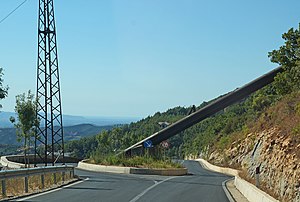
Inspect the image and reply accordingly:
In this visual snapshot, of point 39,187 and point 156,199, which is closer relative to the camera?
point 156,199

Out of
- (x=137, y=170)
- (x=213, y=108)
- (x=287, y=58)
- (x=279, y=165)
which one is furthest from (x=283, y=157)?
(x=213, y=108)

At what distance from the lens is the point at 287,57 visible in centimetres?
4066

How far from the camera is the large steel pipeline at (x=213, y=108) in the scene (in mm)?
50281

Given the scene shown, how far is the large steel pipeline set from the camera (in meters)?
50.3

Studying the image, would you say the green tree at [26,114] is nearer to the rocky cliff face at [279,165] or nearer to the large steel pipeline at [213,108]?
the large steel pipeline at [213,108]

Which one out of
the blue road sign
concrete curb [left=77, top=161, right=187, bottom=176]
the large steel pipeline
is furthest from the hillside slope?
the blue road sign

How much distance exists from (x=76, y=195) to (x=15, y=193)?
2.37m

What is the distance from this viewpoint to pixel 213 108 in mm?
52750

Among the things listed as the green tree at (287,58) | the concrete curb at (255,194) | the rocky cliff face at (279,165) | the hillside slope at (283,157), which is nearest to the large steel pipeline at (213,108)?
the green tree at (287,58)

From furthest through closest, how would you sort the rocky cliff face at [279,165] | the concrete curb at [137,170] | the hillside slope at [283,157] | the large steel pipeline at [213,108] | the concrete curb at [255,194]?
the large steel pipeline at [213,108], the concrete curb at [137,170], the hillside slope at [283,157], the rocky cliff face at [279,165], the concrete curb at [255,194]

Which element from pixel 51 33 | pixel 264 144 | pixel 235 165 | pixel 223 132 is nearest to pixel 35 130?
pixel 51 33

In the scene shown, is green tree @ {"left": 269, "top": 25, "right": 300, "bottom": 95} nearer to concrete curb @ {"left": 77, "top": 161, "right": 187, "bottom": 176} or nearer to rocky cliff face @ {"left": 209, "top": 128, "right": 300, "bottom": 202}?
concrete curb @ {"left": 77, "top": 161, "right": 187, "bottom": 176}

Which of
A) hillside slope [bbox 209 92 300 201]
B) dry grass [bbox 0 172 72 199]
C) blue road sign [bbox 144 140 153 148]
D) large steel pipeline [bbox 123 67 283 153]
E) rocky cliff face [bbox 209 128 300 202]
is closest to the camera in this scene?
rocky cliff face [bbox 209 128 300 202]

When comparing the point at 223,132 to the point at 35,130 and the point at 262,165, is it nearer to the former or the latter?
the point at 35,130
